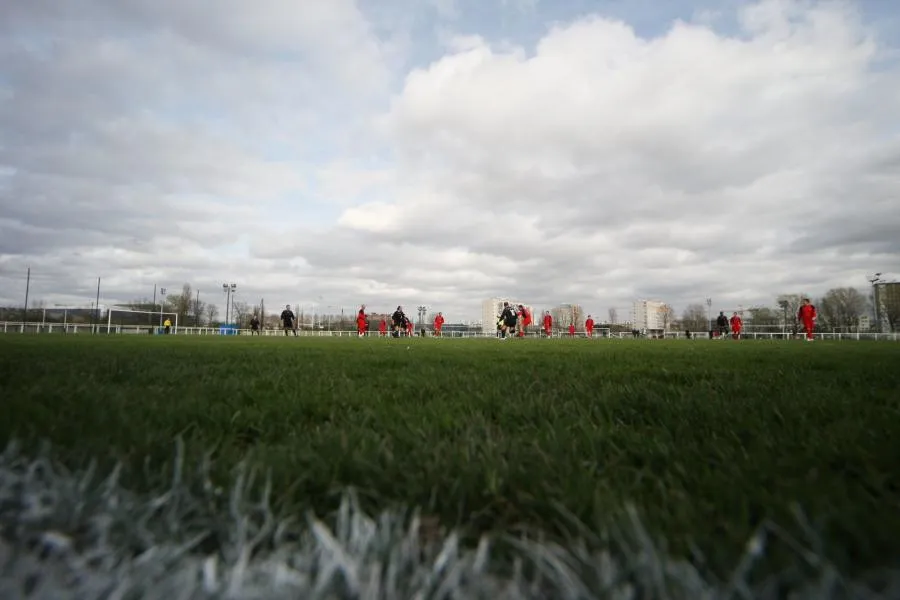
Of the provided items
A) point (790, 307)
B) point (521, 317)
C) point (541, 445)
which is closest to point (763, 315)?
point (790, 307)

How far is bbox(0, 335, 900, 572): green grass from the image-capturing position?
1.43 meters

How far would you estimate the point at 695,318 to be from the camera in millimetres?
116375

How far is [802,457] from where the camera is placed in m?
1.94

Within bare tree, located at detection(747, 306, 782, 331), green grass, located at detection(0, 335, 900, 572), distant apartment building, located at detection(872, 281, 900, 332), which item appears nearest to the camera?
green grass, located at detection(0, 335, 900, 572)

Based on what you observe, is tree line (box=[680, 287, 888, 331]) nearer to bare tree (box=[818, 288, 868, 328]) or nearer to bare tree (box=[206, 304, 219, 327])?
bare tree (box=[818, 288, 868, 328])

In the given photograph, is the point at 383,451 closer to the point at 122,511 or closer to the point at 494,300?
the point at 122,511

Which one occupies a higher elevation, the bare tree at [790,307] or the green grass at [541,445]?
the bare tree at [790,307]

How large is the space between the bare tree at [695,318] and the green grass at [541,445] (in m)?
115

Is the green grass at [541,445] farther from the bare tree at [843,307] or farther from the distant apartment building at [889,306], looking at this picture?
the bare tree at [843,307]

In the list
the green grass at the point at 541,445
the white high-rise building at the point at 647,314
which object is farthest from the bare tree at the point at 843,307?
the green grass at the point at 541,445

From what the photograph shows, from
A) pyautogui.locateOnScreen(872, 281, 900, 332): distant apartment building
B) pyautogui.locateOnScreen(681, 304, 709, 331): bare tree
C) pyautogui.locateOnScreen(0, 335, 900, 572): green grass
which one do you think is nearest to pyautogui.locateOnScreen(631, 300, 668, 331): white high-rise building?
pyautogui.locateOnScreen(681, 304, 709, 331): bare tree

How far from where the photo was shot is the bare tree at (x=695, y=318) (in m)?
109

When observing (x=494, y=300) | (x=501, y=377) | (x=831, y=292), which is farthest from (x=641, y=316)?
(x=501, y=377)

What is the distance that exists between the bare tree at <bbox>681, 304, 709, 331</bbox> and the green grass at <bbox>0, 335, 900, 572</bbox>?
115 m
